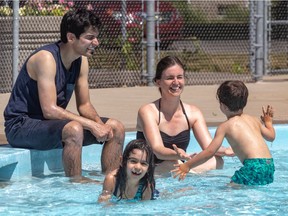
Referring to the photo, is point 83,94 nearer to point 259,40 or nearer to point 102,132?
point 102,132

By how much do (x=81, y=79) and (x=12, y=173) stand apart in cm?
90

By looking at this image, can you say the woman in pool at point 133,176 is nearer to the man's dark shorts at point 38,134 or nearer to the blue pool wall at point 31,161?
the man's dark shorts at point 38,134

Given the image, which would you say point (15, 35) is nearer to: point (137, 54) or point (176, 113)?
point (137, 54)

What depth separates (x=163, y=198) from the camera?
222 inches

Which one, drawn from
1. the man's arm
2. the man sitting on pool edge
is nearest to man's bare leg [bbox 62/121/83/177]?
the man sitting on pool edge

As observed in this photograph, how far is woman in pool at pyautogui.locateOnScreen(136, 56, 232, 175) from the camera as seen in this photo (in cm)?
641

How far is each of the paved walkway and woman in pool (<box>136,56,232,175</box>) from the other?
58.9 inches

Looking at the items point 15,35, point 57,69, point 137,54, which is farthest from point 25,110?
point 137,54

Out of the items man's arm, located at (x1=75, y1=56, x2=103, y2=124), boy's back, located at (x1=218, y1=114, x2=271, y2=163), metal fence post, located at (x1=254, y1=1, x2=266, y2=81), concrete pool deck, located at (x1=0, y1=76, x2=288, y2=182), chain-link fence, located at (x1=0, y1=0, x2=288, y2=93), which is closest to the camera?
boy's back, located at (x1=218, y1=114, x2=271, y2=163)

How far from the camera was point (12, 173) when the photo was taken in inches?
255

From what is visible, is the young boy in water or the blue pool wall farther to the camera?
the blue pool wall

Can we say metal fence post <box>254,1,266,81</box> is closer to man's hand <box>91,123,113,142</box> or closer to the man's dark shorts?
the man's dark shorts

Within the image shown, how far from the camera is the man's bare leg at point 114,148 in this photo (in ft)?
21.3

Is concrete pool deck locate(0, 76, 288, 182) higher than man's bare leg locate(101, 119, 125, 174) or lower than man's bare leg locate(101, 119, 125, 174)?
lower
